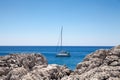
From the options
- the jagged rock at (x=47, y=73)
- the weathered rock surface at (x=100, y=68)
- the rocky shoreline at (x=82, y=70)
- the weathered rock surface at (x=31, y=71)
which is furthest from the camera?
the weathered rock surface at (x=31, y=71)

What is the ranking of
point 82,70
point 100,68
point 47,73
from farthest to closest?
point 82,70
point 47,73
point 100,68

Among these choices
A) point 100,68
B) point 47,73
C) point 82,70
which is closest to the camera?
point 100,68

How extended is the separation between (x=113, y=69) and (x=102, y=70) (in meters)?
0.83

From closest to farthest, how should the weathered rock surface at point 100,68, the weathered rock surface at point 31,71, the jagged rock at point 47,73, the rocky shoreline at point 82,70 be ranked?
the weathered rock surface at point 100,68
the rocky shoreline at point 82,70
the jagged rock at point 47,73
the weathered rock surface at point 31,71

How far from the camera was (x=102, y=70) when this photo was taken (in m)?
16.9

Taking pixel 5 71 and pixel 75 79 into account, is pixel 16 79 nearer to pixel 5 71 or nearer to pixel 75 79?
pixel 5 71

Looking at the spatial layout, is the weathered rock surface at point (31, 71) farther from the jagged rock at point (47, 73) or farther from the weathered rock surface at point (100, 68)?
the weathered rock surface at point (100, 68)

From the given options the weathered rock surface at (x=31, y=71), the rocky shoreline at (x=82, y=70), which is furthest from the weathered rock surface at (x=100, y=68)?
the weathered rock surface at (x=31, y=71)

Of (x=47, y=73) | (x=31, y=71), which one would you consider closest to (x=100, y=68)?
(x=47, y=73)

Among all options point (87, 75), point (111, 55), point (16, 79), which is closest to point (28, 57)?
point (16, 79)

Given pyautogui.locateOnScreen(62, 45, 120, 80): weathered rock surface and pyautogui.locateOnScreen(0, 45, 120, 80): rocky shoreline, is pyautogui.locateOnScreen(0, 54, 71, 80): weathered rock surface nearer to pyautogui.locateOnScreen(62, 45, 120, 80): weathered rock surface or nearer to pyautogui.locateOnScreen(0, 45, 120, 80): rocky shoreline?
pyautogui.locateOnScreen(0, 45, 120, 80): rocky shoreline

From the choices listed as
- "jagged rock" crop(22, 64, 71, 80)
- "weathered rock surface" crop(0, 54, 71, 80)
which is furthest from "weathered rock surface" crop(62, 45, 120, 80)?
"weathered rock surface" crop(0, 54, 71, 80)

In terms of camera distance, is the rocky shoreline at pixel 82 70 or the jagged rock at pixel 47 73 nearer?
the rocky shoreline at pixel 82 70

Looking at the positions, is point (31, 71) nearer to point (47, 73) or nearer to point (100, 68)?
point (47, 73)
